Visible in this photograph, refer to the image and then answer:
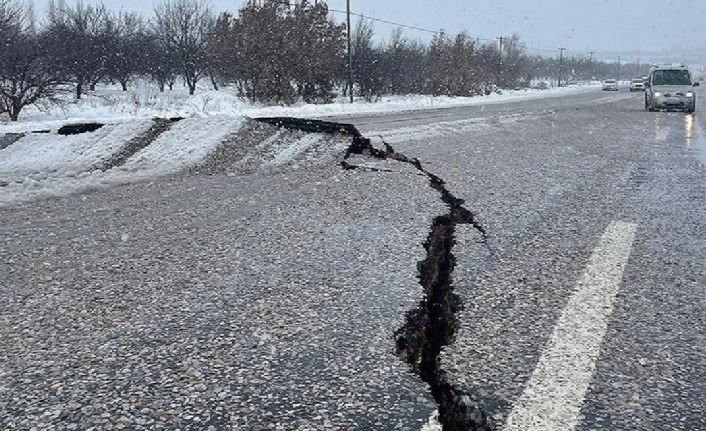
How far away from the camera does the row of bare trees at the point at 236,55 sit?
17.0 meters

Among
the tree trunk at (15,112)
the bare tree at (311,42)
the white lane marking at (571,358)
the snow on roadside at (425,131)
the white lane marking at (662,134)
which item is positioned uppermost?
the bare tree at (311,42)

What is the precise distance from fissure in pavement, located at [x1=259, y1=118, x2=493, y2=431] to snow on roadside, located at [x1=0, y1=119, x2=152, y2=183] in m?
4.88

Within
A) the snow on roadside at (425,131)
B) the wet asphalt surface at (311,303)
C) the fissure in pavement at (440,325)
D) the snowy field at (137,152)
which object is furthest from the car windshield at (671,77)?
the fissure in pavement at (440,325)

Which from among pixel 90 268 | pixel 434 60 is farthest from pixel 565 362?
pixel 434 60

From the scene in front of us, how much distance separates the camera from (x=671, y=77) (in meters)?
20.0

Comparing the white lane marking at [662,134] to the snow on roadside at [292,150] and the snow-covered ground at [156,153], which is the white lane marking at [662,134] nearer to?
the snow-covered ground at [156,153]

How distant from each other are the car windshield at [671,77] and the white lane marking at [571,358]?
1918 cm

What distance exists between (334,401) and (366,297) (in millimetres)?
1052

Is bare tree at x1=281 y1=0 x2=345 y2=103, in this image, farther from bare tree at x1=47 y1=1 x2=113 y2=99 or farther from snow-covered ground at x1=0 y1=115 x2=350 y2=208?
snow-covered ground at x1=0 y1=115 x2=350 y2=208

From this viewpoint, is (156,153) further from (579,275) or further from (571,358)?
(571,358)

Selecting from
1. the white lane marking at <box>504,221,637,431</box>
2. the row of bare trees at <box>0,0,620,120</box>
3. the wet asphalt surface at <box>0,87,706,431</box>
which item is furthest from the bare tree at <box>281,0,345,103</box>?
the white lane marking at <box>504,221,637,431</box>

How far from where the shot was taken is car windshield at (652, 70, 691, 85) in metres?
19.9

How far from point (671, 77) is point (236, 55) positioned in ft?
60.6

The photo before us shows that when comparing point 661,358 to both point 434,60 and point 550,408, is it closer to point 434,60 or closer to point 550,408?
point 550,408
